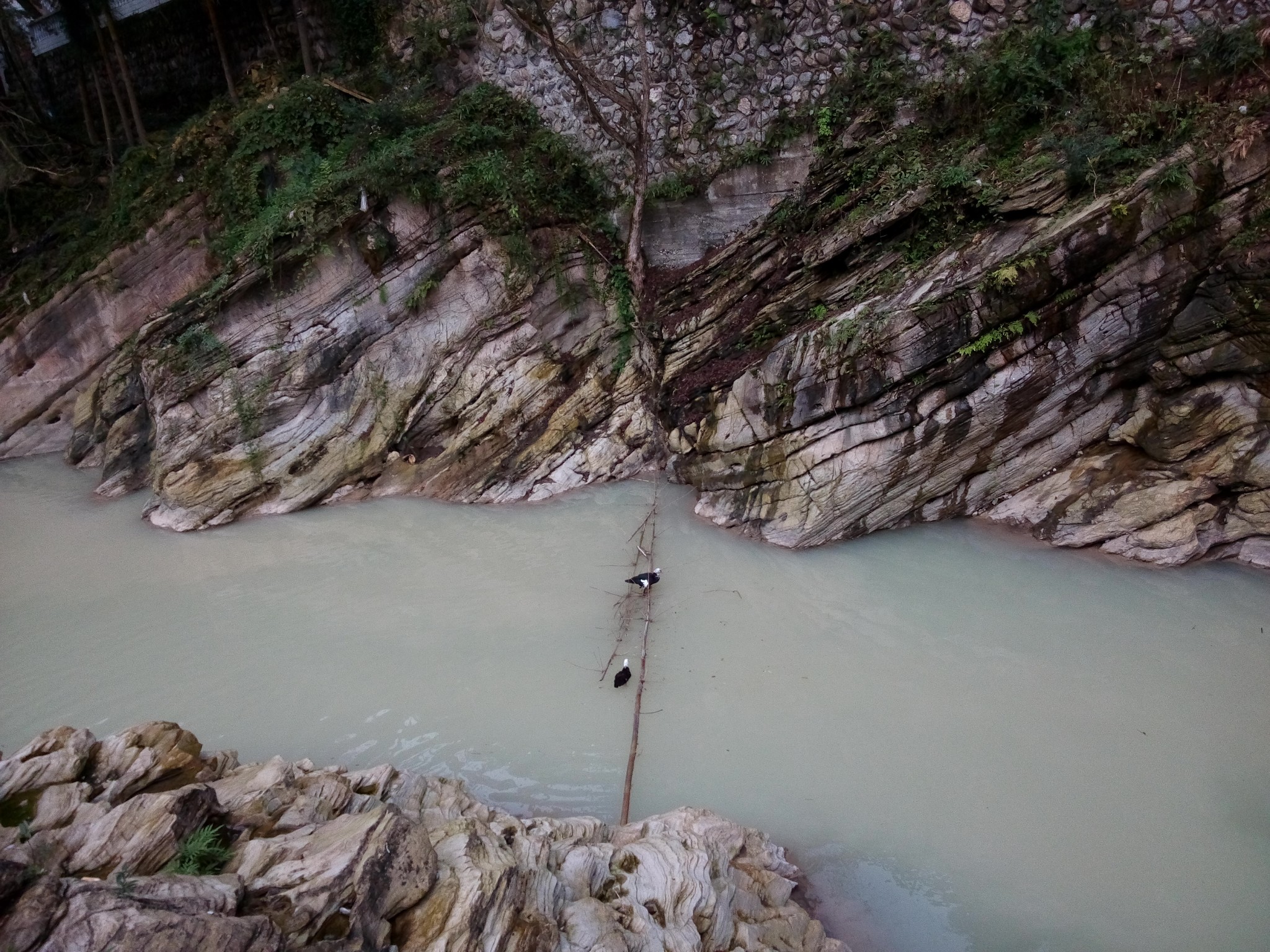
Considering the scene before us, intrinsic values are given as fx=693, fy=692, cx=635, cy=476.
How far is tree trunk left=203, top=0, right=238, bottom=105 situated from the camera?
13398 millimetres

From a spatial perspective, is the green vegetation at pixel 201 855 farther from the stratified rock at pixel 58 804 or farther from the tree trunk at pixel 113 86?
the tree trunk at pixel 113 86

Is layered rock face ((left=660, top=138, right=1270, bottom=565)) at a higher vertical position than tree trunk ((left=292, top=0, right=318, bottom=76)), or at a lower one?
lower

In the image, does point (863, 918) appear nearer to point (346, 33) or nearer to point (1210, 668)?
point (1210, 668)

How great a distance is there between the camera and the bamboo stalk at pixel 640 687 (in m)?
5.75

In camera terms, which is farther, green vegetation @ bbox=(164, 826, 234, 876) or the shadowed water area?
the shadowed water area

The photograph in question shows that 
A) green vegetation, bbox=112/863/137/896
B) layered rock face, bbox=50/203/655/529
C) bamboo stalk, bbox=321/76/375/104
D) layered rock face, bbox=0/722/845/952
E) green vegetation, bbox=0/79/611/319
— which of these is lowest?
layered rock face, bbox=0/722/845/952

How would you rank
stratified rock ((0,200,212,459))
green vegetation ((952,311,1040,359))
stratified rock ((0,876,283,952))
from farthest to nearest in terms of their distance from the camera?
1. stratified rock ((0,200,212,459))
2. green vegetation ((952,311,1040,359))
3. stratified rock ((0,876,283,952))

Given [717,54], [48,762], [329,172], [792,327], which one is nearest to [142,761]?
[48,762]

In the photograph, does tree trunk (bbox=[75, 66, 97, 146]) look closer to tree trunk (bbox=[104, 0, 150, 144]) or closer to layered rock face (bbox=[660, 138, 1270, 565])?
tree trunk (bbox=[104, 0, 150, 144])

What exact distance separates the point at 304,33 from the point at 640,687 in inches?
540

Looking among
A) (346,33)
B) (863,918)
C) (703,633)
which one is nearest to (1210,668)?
(863,918)

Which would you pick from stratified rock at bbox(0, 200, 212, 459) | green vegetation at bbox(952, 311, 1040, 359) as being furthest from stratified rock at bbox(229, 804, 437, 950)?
stratified rock at bbox(0, 200, 212, 459)

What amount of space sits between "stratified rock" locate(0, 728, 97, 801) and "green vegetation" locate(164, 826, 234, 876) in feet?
3.80

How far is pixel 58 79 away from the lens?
54.7 feet
